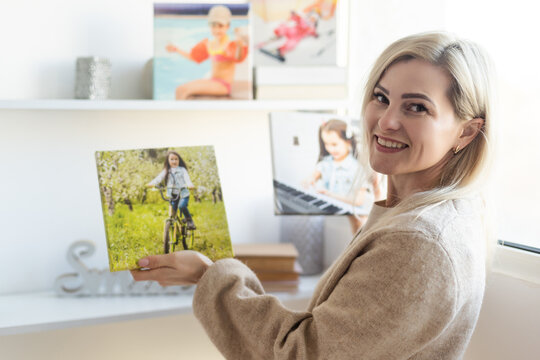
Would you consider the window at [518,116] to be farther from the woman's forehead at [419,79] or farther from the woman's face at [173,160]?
the woman's face at [173,160]

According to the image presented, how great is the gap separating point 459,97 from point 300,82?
0.78 meters

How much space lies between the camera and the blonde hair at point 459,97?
0.94 metres

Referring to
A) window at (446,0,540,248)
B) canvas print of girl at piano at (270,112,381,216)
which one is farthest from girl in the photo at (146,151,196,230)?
window at (446,0,540,248)

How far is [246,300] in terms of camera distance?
104cm

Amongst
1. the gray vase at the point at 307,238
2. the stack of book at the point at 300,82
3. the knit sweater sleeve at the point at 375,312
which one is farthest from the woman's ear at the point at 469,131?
the gray vase at the point at 307,238

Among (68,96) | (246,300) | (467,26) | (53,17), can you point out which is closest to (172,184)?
(246,300)

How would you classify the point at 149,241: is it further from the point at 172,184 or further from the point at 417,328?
the point at 417,328

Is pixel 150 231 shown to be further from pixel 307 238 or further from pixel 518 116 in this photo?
pixel 518 116

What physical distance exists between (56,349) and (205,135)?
0.72 meters

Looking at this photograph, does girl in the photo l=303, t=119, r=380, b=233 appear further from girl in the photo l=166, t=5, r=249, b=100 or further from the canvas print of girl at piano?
girl in the photo l=166, t=5, r=249, b=100

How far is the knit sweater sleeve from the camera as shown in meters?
0.84

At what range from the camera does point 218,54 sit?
1602 mm

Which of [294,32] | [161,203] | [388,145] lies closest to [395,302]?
[388,145]

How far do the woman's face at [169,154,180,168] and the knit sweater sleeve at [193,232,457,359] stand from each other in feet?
1.27
